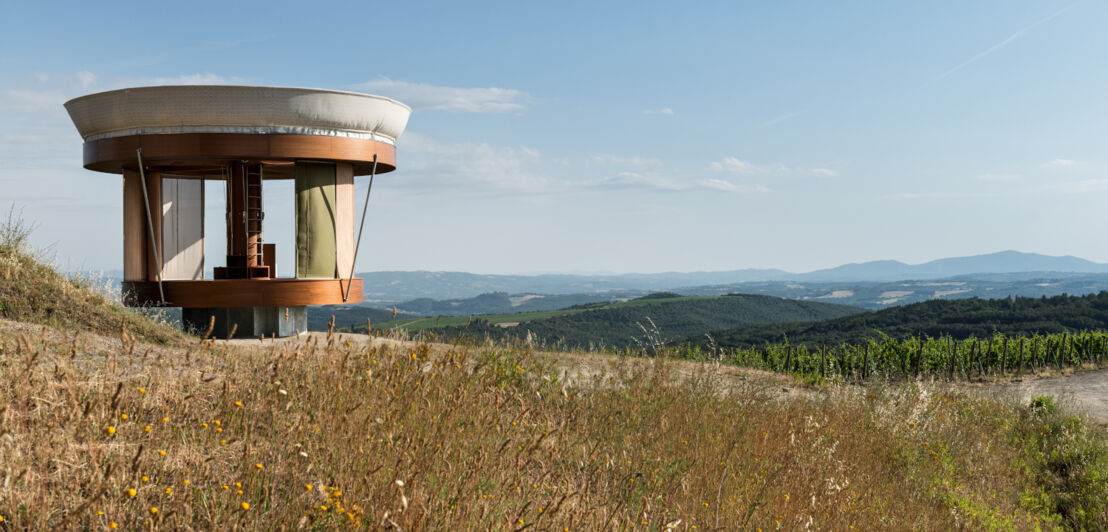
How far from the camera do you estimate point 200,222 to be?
57.7 ft

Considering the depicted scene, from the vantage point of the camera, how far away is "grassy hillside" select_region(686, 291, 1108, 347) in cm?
5437

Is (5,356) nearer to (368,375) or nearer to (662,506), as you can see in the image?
(368,375)

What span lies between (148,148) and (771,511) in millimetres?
13491

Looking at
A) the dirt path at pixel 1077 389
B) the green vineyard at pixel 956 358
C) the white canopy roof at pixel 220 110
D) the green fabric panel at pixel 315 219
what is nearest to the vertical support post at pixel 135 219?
the white canopy roof at pixel 220 110

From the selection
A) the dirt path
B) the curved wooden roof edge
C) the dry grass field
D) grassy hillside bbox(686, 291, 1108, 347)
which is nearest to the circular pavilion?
the curved wooden roof edge

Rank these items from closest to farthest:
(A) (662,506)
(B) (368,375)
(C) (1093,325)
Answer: (A) (662,506) < (B) (368,375) < (C) (1093,325)

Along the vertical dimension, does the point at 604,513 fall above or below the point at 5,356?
below

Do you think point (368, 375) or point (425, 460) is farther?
point (368, 375)

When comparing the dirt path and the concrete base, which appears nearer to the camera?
the dirt path

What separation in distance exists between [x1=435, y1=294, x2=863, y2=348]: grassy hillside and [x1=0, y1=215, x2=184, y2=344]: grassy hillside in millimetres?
57488

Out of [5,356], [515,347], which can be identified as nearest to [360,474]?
[5,356]

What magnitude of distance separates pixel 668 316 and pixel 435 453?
91.0 meters

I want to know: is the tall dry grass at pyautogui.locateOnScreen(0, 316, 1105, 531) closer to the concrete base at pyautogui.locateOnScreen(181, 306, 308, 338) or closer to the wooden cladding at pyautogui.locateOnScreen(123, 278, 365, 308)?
the wooden cladding at pyautogui.locateOnScreen(123, 278, 365, 308)

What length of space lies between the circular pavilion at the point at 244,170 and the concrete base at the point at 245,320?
0.02 metres
